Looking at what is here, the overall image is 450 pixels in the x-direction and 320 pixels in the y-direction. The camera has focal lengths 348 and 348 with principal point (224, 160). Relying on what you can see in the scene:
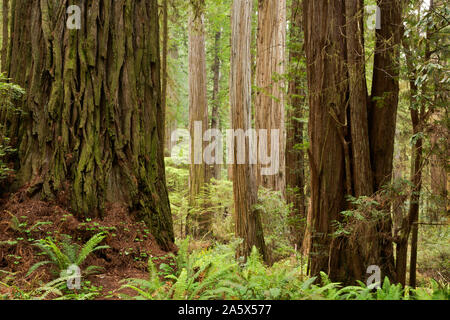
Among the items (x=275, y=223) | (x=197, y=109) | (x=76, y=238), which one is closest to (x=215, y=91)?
(x=197, y=109)

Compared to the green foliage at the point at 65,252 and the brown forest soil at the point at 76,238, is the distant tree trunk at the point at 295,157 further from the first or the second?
the green foliage at the point at 65,252

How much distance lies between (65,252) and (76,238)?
38 centimetres

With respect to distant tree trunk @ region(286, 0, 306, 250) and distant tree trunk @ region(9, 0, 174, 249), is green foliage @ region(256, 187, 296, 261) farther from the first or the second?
distant tree trunk @ region(9, 0, 174, 249)

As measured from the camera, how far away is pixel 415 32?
4535 millimetres

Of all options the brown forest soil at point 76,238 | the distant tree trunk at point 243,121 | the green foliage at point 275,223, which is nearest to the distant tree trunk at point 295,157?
the green foliage at point 275,223

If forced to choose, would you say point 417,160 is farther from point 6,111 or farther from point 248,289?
point 6,111

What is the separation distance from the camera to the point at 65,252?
363 centimetres

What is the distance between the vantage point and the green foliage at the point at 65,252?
3.49 meters

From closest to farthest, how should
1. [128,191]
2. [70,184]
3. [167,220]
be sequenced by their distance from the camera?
1. [70,184]
2. [128,191]
3. [167,220]

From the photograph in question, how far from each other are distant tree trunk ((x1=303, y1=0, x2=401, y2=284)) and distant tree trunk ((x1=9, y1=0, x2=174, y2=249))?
228 cm

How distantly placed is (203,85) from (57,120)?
11.0 meters

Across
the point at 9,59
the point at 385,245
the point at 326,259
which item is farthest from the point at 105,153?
the point at 385,245

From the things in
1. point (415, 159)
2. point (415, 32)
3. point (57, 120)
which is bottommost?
point (415, 159)

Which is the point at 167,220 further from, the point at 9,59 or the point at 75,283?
the point at 9,59
